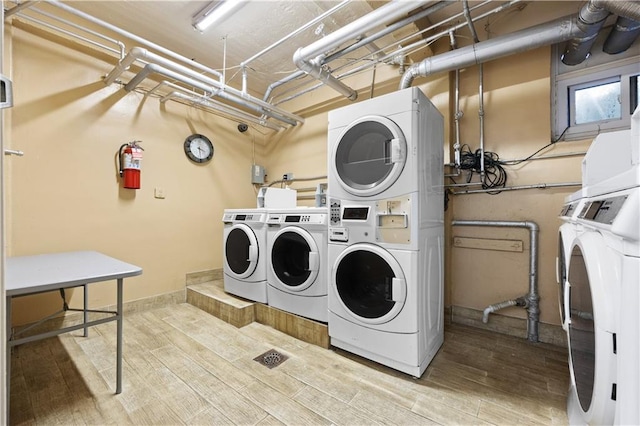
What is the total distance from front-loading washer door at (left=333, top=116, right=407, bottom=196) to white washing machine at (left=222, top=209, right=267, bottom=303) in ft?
3.32

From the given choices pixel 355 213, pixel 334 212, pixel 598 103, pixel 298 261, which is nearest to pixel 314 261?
pixel 298 261

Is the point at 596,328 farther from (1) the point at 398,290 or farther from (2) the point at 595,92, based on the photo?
(2) the point at 595,92

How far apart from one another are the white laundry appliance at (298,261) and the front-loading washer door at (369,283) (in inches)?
9.9

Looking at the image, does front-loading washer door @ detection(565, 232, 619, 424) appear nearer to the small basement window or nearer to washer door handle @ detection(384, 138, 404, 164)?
washer door handle @ detection(384, 138, 404, 164)

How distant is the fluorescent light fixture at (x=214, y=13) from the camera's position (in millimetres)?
2068

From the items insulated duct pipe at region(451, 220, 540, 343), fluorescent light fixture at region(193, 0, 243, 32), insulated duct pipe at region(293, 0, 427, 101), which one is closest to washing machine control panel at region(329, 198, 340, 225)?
insulated duct pipe at region(293, 0, 427, 101)

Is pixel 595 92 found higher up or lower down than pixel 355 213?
higher up

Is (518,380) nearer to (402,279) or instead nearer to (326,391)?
(402,279)

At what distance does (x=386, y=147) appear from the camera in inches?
69.8

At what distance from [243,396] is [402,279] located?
118 centimetres

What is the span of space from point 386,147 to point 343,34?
0.89 meters

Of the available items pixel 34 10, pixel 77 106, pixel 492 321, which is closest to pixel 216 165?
pixel 77 106

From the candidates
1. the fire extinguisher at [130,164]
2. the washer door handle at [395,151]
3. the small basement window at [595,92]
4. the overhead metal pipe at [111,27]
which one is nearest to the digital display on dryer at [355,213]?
the washer door handle at [395,151]

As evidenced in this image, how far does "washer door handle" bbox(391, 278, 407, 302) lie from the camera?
166 centimetres
